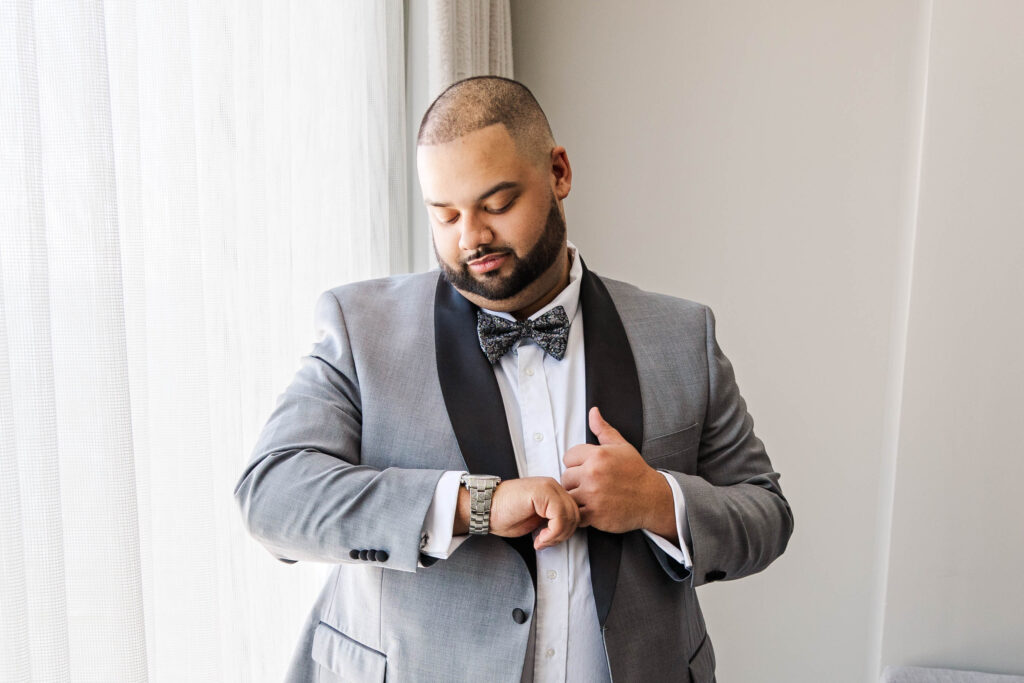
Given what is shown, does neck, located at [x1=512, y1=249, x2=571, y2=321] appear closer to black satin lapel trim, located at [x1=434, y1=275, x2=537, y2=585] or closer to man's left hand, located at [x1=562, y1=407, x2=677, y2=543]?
black satin lapel trim, located at [x1=434, y1=275, x2=537, y2=585]

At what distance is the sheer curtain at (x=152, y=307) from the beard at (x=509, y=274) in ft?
1.36

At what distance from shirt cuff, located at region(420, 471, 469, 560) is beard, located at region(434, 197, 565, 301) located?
0.94 feet

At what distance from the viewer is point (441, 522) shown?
3.44ft

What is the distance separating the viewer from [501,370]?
1.25 meters

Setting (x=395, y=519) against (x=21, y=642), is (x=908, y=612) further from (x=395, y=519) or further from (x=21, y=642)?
(x=21, y=642)

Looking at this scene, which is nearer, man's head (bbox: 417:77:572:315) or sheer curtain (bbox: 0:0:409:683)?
sheer curtain (bbox: 0:0:409:683)

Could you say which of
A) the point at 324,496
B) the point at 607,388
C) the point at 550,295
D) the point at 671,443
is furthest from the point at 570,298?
the point at 324,496

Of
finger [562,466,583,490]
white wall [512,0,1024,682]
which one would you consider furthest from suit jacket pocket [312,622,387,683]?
white wall [512,0,1024,682]

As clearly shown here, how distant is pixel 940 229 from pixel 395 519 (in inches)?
62.9

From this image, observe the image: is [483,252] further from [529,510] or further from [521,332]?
[529,510]

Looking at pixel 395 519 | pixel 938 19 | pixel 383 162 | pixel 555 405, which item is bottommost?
pixel 395 519

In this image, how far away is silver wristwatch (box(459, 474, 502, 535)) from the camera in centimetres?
105

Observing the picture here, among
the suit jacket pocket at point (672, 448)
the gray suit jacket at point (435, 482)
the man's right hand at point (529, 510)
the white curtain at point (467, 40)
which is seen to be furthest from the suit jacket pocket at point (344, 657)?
the white curtain at point (467, 40)

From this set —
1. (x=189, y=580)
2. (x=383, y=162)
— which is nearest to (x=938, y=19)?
(x=383, y=162)
